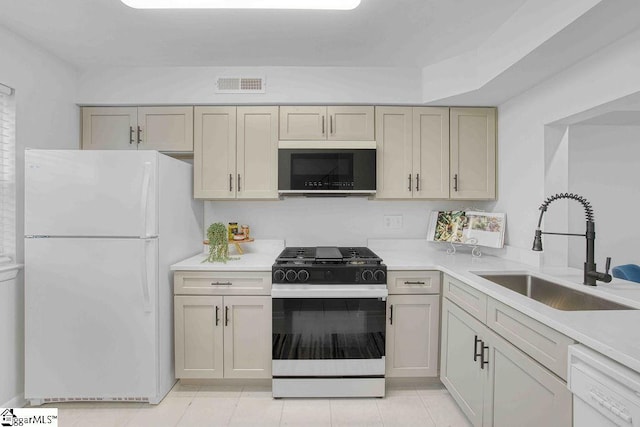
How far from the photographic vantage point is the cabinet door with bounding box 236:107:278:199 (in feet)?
8.72

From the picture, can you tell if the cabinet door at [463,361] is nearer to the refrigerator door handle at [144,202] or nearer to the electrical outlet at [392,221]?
the electrical outlet at [392,221]

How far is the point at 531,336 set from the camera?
135 cm

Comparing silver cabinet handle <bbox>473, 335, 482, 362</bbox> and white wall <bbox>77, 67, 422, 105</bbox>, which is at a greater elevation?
white wall <bbox>77, 67, 422, 105</bbox>

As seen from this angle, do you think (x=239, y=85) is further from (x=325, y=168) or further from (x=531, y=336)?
(x=531, y=336)

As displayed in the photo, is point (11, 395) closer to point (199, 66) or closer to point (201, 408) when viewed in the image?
point (201, 408)

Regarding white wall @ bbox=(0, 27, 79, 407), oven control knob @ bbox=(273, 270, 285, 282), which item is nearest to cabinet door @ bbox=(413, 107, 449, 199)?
oven control knob @ bbox=(273, 270, 285, 282)

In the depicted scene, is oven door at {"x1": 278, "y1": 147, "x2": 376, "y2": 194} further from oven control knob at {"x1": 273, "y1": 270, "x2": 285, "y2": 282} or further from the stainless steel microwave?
oven control knob at {"x1": 273, "y1": 270, "x2": 285, "y2": 282}

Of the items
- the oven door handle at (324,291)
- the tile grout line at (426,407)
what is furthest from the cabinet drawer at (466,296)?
the tile grout line at (426,407)

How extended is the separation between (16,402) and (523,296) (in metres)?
3.06

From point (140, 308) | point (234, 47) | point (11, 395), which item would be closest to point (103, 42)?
point (234, 47)

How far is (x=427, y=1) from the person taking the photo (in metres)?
1.77

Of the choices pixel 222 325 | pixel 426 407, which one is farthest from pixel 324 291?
pixel 426 407

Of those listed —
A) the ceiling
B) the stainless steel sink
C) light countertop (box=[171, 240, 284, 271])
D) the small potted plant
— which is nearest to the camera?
the stainless steel sink

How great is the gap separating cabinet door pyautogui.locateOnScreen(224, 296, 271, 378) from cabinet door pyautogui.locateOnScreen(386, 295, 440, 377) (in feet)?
2.84
